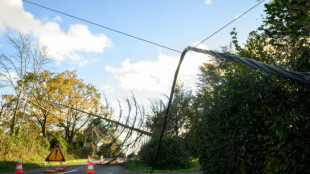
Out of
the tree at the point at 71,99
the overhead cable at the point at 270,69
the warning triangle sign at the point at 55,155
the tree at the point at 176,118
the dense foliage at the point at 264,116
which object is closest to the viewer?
the overhead cable at the point at 270,69

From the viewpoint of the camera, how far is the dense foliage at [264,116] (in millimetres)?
3604

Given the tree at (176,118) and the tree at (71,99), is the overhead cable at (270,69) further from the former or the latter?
the tree at (71,99)

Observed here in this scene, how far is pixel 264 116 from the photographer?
4254 millimetres

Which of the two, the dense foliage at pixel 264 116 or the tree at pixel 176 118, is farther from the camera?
the tree at pixel 176 118

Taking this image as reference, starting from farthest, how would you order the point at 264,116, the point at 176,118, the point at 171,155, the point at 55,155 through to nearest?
the point at 171,155 → the point at 55,155 → the point at 176,118 → the point at 264,116

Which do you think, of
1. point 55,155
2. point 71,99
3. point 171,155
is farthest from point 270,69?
point 71,99

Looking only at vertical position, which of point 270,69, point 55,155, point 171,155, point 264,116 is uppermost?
point 270,69

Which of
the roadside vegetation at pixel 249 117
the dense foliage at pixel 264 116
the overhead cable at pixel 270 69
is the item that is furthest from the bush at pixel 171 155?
the overhead cable at pixel 270 69

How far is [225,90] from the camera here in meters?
5.71

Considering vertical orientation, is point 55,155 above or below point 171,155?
above

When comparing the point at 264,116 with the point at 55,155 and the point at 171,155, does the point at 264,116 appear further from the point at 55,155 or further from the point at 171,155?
the point at 55,155

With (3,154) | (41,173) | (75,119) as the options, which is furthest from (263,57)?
(75,119)

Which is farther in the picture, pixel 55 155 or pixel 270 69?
pixel 55 155

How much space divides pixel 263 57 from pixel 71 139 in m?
31.2
